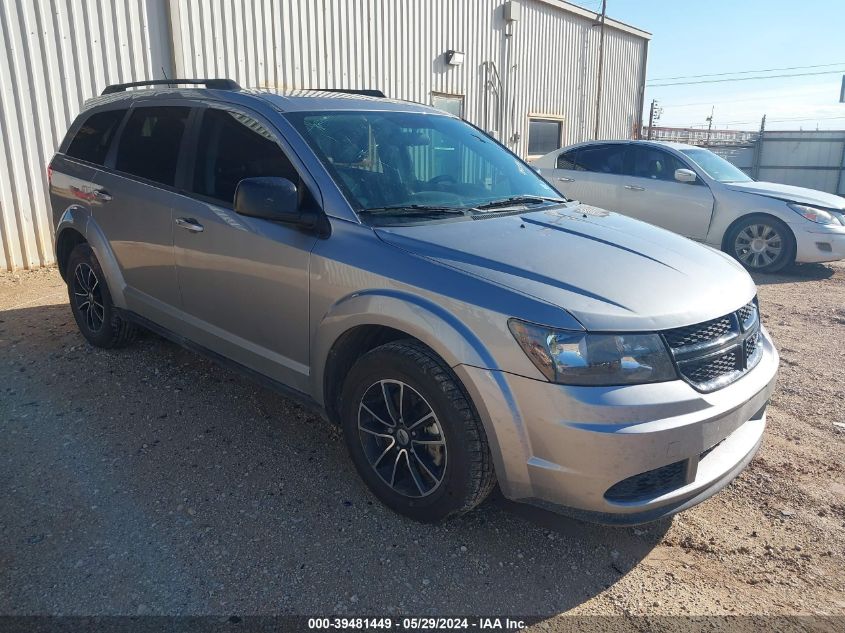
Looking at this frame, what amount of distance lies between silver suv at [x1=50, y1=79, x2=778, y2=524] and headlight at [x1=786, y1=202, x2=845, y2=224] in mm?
5538

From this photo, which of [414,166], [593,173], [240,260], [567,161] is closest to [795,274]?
[593,173]

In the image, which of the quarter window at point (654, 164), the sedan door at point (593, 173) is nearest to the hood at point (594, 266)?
the quarter window at point (654, 164)

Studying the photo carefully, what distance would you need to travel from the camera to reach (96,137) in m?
4.63

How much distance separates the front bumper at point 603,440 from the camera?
2.25m

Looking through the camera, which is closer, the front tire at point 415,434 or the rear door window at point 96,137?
the front tire at point 415,434

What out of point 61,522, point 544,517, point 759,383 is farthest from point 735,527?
point 61,522

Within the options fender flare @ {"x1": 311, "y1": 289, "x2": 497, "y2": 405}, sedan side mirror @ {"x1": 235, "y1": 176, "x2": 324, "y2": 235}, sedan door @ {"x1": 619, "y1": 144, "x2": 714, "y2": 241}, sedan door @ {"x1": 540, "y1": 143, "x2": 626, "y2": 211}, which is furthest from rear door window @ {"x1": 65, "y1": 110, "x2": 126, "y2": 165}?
sedan door @ {"x1": 619, "y1": 144, "x2": 714, "y2": 241}

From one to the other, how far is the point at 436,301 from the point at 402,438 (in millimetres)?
658

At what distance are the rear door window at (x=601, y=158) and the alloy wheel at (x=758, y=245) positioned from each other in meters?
1.91

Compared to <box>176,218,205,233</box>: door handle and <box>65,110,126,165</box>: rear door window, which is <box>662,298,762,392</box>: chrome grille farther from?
<box>65,110,126,165</box>: rear door window

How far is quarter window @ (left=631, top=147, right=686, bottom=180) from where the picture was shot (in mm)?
8773

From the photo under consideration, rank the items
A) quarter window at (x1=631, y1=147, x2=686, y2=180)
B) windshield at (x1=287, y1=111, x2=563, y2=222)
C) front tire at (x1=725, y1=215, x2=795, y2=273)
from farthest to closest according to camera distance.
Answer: quarter window at (x1=631, y1=147, x2=686, y2=180)
front tire at (x1=725, y1=215, x2=795, y2=273)
windshield at (x1=287, y1=111, x2=563, y2=222)

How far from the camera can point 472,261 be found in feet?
8.55

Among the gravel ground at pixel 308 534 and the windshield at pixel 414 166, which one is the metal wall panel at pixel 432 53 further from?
the gravel ground at pixel 308 534
